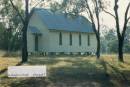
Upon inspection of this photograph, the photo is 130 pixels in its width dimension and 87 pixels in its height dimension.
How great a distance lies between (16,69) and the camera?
1577 centimetres

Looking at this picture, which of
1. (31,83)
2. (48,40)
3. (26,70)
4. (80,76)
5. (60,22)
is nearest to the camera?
(26,70)

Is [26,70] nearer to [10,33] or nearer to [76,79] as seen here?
[76,79]

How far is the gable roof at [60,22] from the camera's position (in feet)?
176

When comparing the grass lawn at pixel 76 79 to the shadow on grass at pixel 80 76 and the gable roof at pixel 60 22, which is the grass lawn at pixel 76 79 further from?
the gable roof at pixel 60 22

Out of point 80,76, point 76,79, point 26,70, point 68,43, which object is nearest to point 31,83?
point 76,79

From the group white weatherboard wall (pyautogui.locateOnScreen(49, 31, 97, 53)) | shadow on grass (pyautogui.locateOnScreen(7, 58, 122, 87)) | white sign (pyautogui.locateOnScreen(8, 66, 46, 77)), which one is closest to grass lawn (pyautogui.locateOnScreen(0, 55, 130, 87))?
shadow on grass (pyautogui.locateOnScreen(7, 58, 122, 87))

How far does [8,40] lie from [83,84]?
50394mm

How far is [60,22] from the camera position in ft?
182

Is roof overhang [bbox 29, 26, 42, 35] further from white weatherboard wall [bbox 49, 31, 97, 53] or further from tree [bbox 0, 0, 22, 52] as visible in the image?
tree [bbox 0, 0, 22, 52]

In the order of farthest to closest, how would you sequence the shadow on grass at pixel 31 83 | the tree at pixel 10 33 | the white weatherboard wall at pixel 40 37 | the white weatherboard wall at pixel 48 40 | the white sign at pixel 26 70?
the tree at pixel 10 33 < the white weatherboard wall at pixel 40 37 < the white weatherboard wall at pixel 48 40 < the shadow on grass at pixel 31 83 < the white sign at pixel 26 70

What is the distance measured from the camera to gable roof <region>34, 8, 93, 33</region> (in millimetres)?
53537

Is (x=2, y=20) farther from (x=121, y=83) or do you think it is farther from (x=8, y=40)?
(x=121, y=83)

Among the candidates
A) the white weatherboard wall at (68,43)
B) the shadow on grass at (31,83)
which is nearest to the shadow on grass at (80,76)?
the shadow on grass at (31,83)

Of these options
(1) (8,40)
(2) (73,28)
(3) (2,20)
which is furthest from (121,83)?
(3) (2,20)
